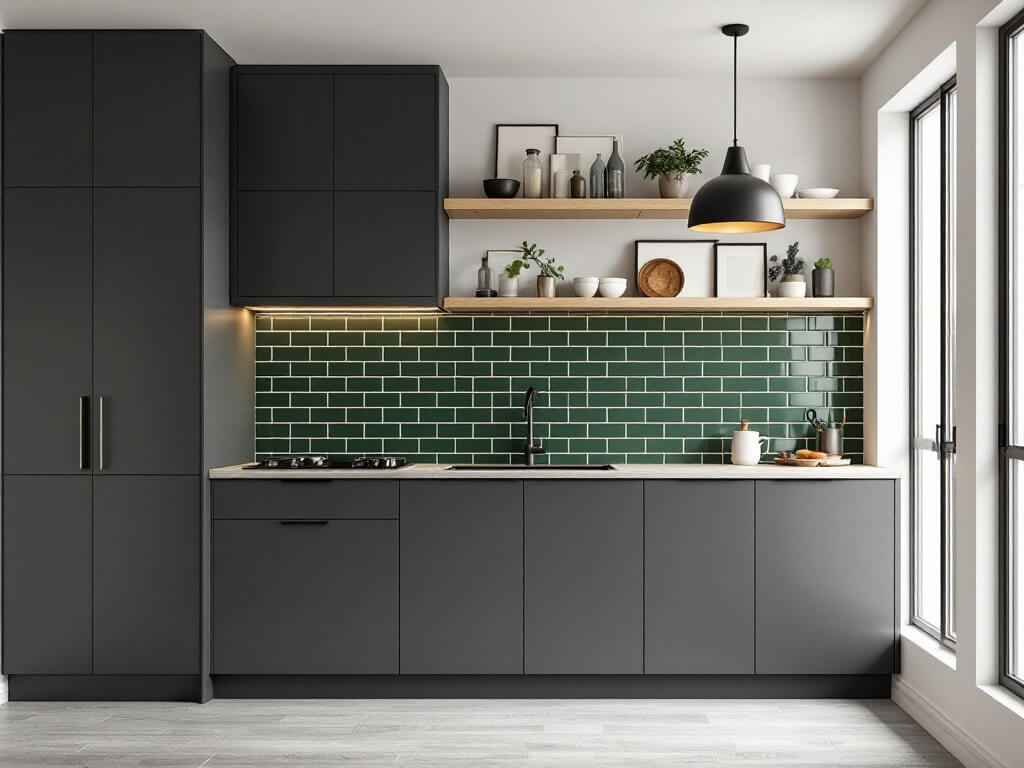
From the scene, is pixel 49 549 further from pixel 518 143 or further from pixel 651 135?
pixel 651 135

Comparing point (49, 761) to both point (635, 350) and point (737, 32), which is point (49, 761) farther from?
point (737, 32)

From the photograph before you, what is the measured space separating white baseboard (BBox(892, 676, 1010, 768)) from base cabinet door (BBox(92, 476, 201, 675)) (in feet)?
9.44

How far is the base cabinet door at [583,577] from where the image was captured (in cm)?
397

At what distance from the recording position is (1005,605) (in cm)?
318

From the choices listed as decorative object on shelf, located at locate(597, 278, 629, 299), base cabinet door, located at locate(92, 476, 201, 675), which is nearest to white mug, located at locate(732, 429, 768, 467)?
decorative object on shelf, located at locate(597, 278, 629, 299)

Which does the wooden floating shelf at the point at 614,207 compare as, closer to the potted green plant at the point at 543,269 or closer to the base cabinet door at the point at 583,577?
the potted green plant at the point at 543,269

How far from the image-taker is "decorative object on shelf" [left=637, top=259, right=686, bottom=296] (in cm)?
452

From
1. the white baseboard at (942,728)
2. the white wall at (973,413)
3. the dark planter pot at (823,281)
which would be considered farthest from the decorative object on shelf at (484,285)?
the white baseboard at (942,728)

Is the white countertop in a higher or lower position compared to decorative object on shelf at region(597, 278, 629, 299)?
lower

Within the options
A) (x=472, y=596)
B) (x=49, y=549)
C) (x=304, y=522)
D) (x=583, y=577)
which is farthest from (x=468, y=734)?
(x=49, y=549)

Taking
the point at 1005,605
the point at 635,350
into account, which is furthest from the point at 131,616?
the point at 1005,605

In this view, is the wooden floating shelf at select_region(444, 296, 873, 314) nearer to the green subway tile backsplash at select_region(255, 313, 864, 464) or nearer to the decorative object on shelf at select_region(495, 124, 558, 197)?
the green subway tile backsplash at select_region(255, 313, 864, 464)

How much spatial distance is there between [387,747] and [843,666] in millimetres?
1903

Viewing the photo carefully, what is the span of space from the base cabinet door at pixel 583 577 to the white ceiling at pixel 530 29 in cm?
187
